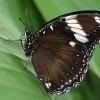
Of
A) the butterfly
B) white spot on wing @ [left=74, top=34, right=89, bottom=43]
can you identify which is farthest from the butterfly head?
white spot on wing @ [left=74, top=34, right=89, bottom=43]

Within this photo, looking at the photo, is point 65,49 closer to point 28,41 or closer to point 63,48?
point 63,48

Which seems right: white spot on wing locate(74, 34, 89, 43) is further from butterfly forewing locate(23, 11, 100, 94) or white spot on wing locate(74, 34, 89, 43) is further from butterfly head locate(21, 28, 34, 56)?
butterfly head locate(21, 28, 34, 56)

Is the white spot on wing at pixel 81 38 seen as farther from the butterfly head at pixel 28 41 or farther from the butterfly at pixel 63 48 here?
the butterfly head at pixel 28 41

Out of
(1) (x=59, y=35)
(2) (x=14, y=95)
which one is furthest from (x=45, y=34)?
(2) (x=14, y=95)

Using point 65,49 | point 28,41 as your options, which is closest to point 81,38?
point 65,49

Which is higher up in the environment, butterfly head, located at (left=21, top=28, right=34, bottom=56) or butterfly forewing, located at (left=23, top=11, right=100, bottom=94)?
butterfly head, located at (left=21, top=28, right=34, bottom=56)

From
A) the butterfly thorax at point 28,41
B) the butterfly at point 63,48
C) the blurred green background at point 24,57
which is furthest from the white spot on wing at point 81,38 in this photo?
the butterfly thorax at point 28,41
